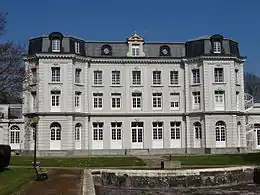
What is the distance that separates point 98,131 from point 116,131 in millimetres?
1913

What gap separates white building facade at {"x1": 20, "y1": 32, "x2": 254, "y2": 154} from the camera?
4319 centimetres

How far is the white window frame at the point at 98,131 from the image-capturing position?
4512 centimetres

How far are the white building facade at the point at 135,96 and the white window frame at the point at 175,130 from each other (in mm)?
108

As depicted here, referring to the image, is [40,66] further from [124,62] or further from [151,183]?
[151,183]

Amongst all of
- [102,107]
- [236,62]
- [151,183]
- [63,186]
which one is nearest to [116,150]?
[102,107]

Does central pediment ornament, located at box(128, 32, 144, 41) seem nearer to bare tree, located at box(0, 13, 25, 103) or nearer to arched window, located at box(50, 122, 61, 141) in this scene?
arched window, located at box(50, 122, 61, 141)

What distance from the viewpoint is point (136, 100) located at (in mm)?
46188

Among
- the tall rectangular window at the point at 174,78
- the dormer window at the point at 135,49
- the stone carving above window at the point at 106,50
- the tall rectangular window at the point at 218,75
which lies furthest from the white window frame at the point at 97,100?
the tall rectangular window at the point at 218,75

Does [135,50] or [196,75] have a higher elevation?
[135,50]

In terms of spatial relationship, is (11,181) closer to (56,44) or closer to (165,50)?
(56,44)

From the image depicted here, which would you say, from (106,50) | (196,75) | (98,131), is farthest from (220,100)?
(106,50)

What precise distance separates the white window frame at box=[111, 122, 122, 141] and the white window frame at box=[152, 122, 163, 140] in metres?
3.65

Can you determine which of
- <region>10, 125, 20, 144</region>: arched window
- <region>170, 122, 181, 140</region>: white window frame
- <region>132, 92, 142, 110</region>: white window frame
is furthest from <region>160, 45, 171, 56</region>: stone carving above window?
<region>10, 125, 20, 144</region>: arched window

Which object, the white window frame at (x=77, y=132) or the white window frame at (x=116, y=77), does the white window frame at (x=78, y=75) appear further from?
the white window frame at (x=77, y=132)
